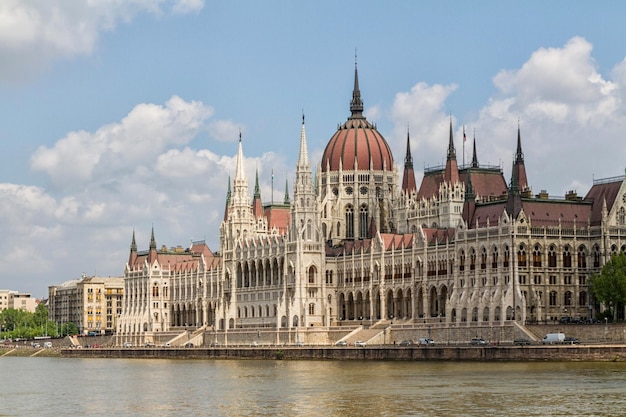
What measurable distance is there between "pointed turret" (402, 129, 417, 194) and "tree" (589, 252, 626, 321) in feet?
159

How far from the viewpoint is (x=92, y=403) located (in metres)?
99.5

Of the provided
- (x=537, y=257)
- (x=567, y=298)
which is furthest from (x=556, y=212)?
(x=567, y=298)

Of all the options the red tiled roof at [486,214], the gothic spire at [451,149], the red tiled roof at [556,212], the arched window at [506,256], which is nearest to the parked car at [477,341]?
the arched window at [506,256]

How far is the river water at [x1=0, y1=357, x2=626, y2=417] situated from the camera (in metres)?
89.2

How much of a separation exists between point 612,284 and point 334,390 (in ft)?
172

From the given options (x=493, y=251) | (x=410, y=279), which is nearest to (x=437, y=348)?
(x=493, y=251)

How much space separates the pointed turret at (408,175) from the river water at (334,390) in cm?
5435

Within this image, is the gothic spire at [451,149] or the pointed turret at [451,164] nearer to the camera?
the pointed turret at [451,164]

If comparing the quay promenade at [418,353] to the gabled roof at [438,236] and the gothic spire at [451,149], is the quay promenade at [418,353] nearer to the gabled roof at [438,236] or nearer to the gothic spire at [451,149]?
the gabled roof at [438,236]

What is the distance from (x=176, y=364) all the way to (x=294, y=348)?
1392 centimetres

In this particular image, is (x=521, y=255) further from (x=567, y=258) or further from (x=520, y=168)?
(x=520, y=168)

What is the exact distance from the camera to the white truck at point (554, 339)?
135 metres

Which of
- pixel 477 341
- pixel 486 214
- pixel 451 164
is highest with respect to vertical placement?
pixel 451 164

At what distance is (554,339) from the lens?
A: 137 metres
